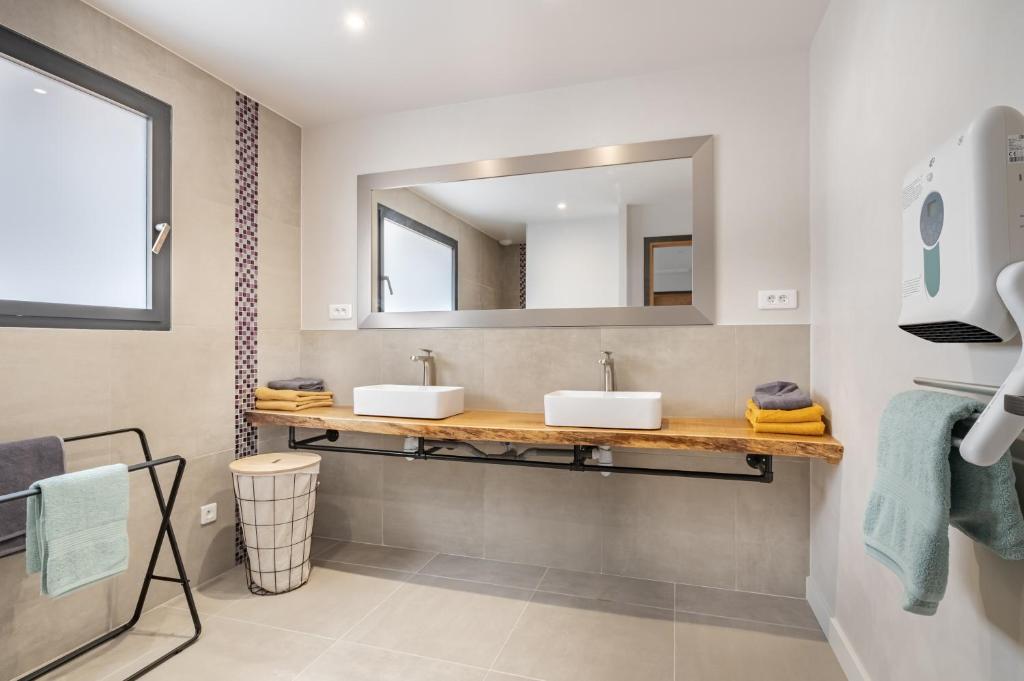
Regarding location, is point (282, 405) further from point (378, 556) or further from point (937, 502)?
point (937, 502)

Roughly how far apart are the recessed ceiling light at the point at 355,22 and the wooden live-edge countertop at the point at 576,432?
170 centimetres

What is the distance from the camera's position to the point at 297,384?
284cm

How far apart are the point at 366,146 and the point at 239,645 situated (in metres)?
2.53

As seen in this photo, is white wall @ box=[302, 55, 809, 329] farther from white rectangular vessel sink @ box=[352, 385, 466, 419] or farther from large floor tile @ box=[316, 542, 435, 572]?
large floor tile @ box=[316, 542, 435, 572]

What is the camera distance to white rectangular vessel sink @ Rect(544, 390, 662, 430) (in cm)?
209

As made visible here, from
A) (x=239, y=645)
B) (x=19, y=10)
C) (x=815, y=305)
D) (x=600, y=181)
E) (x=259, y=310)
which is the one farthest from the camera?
(x=259, y=310)

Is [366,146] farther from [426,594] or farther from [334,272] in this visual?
[426,594]

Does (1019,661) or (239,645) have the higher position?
(1019,661)

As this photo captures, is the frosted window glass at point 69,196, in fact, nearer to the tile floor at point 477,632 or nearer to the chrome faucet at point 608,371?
the tile floor at point 477,632

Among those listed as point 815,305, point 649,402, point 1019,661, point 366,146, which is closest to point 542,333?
point 649,402

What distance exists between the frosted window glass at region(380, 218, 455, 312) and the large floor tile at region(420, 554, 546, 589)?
135 cm

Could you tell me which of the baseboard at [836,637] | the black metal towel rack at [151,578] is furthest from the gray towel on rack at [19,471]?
the baseboard at [836,637]

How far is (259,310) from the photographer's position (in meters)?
2.84

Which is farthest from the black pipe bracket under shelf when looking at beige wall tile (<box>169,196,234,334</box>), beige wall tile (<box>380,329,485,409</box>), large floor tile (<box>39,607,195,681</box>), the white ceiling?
the white ceiling
